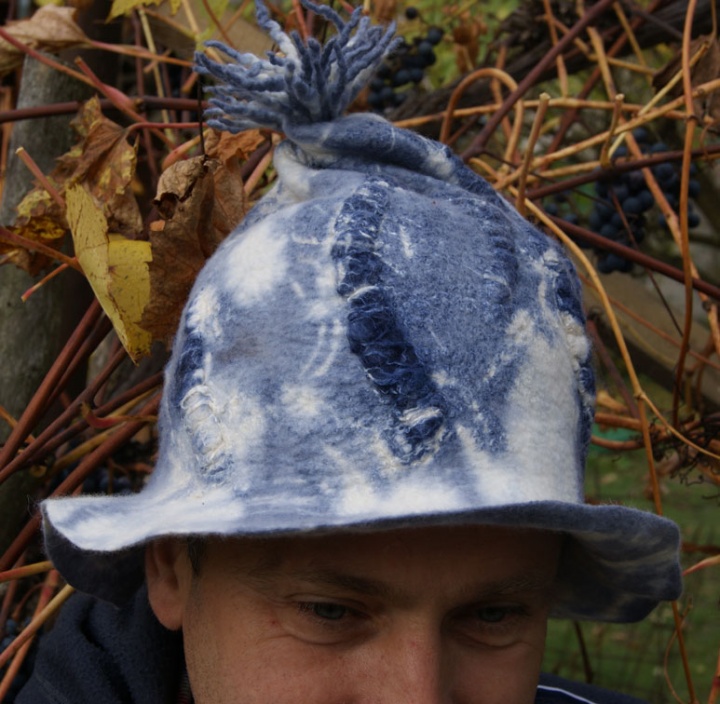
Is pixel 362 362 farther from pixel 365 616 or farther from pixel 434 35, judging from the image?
pixel 434 35

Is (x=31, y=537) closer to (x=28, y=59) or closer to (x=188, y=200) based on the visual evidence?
(x=188, y=200)

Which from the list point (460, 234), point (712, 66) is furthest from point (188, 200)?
point (712, 66)

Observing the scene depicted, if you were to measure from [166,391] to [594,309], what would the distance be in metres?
1.18

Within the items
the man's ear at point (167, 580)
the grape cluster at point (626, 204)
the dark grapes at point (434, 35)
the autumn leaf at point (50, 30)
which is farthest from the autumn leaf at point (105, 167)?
the dark grapes at point (434, 35)

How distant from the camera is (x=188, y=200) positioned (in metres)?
1.46

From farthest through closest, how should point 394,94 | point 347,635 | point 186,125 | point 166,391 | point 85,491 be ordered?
point 394,94 < point 85,491 < point 186,125 < point 166,391 < point 347,635

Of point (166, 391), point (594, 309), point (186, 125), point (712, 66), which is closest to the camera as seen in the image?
point (166, 391)

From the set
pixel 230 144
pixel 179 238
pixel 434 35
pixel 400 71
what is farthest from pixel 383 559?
pixel 434 35

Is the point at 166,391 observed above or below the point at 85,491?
above

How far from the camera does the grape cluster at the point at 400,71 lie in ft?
8.26

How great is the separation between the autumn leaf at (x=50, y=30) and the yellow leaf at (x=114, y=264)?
1.70ft

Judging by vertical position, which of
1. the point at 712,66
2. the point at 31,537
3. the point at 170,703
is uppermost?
the point at 712,66

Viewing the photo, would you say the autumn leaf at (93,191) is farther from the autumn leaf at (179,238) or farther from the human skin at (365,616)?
the human skin at (365,616)

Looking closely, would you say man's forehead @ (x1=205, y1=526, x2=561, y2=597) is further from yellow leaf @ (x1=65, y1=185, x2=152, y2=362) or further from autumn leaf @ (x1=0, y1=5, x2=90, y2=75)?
autumn leaf @ (x1=0, y1=5, x2=90, y2=75)
